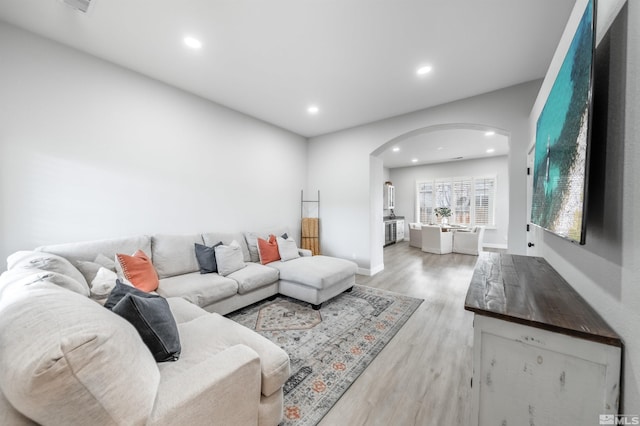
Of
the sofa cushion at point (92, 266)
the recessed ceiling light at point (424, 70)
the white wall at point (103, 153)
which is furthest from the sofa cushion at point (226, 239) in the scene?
the recessed ceiling light at point (424, 70)

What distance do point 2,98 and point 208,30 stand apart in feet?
6.24

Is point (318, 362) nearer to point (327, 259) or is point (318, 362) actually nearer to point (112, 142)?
point (327, 259)

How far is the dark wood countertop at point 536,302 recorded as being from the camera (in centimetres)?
85

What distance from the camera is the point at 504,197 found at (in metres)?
7.16

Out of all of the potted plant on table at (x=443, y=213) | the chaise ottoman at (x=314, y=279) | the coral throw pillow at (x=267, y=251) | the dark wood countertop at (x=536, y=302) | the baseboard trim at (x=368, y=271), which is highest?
the potted plant on table at (x=443, y=213)

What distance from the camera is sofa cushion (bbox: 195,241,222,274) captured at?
9.62 ft

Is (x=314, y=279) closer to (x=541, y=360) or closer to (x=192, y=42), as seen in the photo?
(x=541, y=360)

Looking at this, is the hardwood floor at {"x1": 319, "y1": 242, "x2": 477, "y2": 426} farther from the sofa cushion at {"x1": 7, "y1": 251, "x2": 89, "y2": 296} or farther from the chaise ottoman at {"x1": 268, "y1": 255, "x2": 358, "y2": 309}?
the sofa cushion at {"x1": 7, "y1": 251, "x2": 89, "y2": 296}

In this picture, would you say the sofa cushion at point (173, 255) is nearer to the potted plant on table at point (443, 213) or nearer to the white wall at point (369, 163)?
the white wall at point (369, 163)

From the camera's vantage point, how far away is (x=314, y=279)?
9.61 ft

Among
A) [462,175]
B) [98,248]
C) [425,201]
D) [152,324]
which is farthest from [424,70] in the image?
[425,201]

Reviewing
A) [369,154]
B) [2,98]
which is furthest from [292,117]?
[2,98]

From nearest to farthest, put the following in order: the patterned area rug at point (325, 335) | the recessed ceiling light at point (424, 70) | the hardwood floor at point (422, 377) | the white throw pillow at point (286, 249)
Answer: the hardwood floor at point (422, 377) < the patterned area rug at point (325, 335) < the recessed ceiling light at point (424, 70) < the white throw pillow at point (286, 249)

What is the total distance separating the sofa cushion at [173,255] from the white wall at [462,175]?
7.19m
